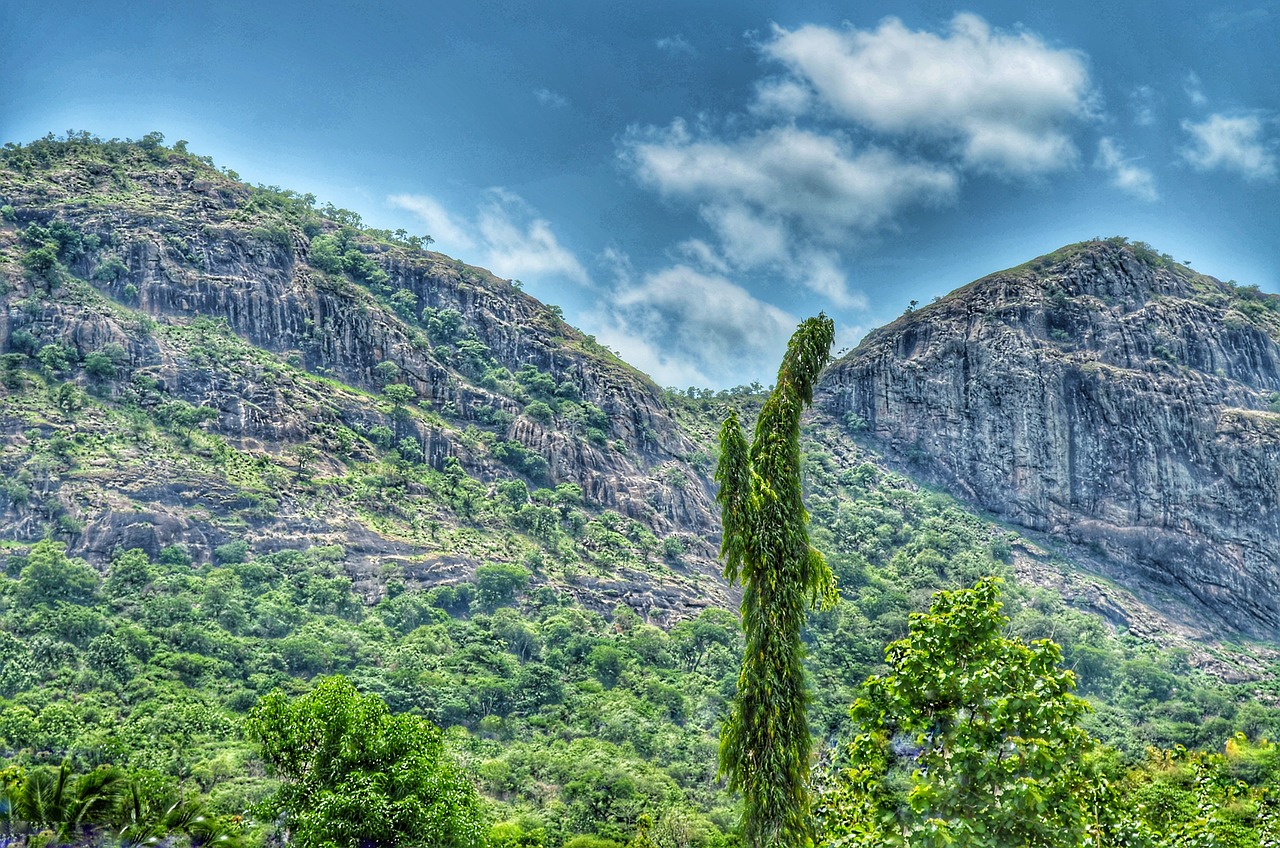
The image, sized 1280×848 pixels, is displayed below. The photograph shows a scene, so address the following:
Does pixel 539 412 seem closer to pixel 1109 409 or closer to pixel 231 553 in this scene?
pixel 231 553

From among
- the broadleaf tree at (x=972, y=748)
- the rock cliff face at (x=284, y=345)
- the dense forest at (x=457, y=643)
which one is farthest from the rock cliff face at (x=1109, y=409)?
the broadleaf tree at (x=972, y=748)

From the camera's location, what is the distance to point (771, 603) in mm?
8047

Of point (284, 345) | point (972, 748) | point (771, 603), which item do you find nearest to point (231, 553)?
point (284, 345)

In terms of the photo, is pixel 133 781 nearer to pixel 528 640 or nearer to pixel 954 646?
pixel 954 646

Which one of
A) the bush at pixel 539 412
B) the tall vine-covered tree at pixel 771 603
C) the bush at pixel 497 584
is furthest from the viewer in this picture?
the bush at pixel 539 412

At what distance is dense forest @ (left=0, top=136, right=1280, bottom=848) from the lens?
26.0 feet

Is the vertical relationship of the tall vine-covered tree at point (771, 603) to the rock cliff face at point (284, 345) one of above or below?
below

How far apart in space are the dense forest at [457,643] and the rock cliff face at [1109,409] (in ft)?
17.7

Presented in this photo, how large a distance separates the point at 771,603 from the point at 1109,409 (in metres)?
96.8

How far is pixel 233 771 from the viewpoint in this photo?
34.8 metres

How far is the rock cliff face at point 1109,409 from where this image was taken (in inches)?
3369

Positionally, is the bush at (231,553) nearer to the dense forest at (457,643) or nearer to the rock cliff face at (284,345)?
the dense forest at (457,643)

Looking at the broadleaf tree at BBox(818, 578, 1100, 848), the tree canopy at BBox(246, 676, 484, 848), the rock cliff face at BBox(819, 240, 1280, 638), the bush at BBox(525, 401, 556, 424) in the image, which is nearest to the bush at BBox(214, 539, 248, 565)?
the bush at BBox(525, 401, 556, 424)

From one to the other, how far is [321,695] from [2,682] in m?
30.7
